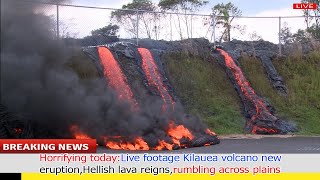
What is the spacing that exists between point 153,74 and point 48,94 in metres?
6.35

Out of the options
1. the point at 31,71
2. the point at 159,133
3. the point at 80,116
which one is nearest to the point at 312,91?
the point at 159,133

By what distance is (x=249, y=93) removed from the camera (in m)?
18.0

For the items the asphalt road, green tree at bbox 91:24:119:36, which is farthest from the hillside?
green tree at bbox 91:24:119:36

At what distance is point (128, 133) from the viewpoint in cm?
1212

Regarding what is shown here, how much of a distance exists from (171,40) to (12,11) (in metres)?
11.2

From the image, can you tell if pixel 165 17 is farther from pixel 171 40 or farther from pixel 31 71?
pixel 31 71

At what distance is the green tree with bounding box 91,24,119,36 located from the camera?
18.6m

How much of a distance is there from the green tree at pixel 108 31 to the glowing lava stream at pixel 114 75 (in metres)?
1.70

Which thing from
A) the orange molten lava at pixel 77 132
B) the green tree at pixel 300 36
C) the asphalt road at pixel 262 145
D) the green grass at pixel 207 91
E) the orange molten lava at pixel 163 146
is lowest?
the asphalt road at pixel 262 145

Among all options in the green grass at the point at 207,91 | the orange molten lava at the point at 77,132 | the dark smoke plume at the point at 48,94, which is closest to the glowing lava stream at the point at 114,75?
the dark smoke plume at the point at 48,94

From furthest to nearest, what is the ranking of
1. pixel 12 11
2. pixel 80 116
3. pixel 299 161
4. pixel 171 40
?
1. pixel 171 40
2. pixel 80 116
3. pixel 12 11
4. pixel 299 161

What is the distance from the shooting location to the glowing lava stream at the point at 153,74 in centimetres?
1607

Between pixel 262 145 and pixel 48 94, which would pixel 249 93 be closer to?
pixel 262 145

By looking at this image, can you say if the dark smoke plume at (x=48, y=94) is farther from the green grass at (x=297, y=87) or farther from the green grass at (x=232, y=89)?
the green grass at (x=297, y=87)
